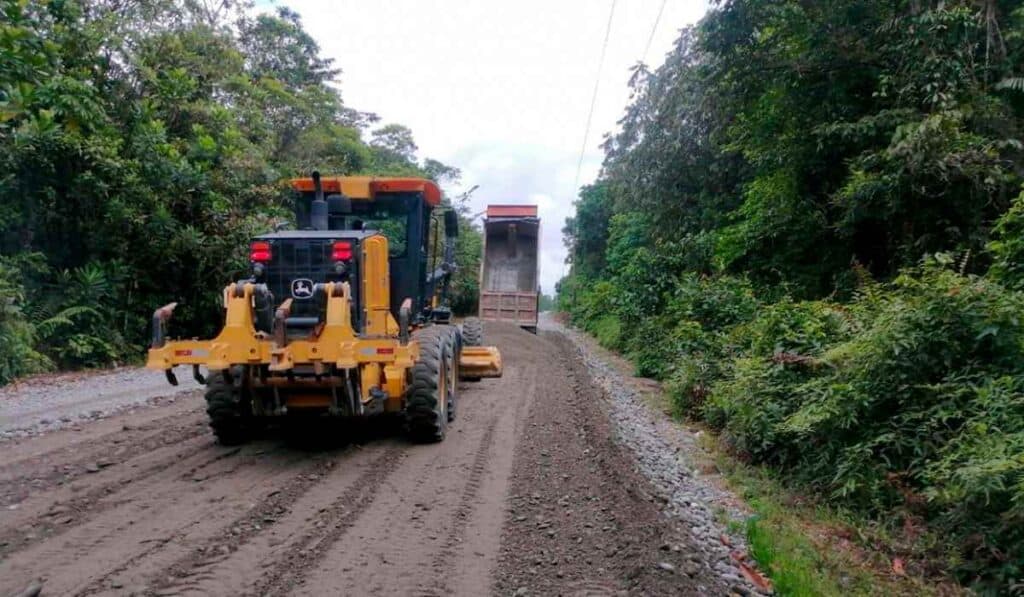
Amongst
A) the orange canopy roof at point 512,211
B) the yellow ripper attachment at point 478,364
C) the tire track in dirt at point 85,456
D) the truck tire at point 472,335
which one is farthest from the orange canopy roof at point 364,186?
the orange canopy roof at point 512,211

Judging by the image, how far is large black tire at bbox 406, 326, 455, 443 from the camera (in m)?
6.89

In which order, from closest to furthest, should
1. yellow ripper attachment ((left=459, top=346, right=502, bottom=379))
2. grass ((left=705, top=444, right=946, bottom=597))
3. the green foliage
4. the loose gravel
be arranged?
1. grass ((left=705, top=444, right=946, bottom=597))
2. the green foliage
3. the loose gravel
4. yellow ripper attachment ((left=459, top=346, right=502, bottom=379))

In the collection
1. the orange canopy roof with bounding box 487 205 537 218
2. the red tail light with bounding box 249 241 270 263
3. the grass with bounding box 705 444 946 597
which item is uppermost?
the orange canopy roof with bounding box 487 205 537 218

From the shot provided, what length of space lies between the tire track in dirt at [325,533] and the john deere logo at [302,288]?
5.89 ft

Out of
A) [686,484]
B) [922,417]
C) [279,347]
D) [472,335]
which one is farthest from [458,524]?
[472,335]

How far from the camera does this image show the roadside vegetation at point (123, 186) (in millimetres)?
12633

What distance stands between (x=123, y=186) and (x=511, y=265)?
461 inches

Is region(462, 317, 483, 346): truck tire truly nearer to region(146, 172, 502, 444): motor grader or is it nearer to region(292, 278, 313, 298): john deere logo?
region(146, 172, 502, 444): motor grader

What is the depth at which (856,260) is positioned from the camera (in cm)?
977

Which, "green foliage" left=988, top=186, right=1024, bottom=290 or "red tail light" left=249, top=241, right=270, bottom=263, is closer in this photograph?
"green foliage" left=988, top=186, right=1024, bottom=290

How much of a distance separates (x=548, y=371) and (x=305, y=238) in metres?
7.52

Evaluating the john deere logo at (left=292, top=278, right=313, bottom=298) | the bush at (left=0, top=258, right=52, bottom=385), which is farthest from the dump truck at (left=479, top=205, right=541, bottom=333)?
the john deere logo at (left=292, top=278, right=313, bottom=298)

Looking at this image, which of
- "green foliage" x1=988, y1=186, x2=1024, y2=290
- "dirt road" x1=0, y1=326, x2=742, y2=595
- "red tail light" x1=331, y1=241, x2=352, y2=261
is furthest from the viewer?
"red tail light" x1=331, y1=241, x2=352, y2=261

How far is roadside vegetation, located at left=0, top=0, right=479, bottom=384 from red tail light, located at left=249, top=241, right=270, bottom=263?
20.3ft
